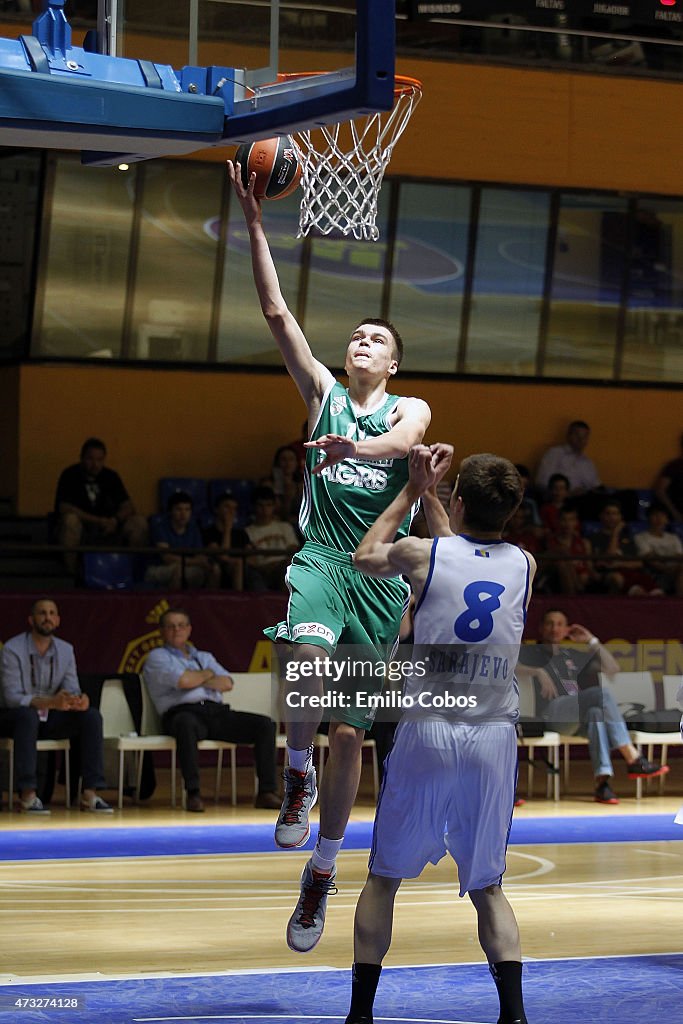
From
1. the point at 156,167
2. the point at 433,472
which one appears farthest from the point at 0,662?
the point at 433,472

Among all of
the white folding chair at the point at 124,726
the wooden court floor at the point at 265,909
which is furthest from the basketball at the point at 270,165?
the white folding chair at the point at 124,726

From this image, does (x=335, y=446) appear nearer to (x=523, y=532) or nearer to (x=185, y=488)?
(x=523, y=532)

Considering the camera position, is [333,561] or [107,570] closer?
[333,561]

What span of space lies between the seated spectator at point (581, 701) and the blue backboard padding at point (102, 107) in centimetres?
783

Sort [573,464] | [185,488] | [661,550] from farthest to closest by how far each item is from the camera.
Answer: [573,464] → [185,488] → [661,550]

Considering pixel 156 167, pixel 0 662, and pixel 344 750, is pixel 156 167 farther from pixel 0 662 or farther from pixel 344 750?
pixel 344 750

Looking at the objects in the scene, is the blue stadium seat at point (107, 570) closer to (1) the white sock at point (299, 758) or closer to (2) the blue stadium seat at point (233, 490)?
(2) the blue stadium seat at point (233, 490)

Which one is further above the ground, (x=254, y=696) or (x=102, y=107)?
(x=102, y=107)

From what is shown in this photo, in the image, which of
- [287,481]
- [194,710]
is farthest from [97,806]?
[287,481]

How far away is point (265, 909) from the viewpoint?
855 cm

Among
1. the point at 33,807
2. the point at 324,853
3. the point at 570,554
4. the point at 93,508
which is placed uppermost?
the point at 93,508

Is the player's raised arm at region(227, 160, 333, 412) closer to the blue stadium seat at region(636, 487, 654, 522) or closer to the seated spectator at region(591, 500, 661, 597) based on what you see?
the seated spectator at region(591, 500, 661, 597)

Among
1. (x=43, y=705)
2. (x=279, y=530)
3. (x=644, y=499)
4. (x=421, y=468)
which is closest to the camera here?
(x=421, y=468)

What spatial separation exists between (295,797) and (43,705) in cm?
581
